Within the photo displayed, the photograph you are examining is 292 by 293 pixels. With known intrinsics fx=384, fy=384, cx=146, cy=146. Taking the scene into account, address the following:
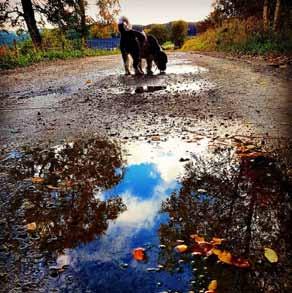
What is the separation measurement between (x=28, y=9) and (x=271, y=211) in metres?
20.0

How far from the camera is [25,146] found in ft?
14.3

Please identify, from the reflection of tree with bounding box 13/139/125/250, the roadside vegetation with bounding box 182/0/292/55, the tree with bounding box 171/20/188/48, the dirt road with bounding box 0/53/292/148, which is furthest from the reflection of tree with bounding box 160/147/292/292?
the tree with bounding box 171/20/188/48

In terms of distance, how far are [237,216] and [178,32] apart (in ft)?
110

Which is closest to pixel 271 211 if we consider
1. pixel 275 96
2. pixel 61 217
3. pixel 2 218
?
pixel 61 217

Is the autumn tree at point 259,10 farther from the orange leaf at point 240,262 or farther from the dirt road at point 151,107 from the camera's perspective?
the orange leaf at point 240,262

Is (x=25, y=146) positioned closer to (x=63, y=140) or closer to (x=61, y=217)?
(x=63, y=140)

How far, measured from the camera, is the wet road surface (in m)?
2.04

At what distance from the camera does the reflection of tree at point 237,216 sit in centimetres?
198

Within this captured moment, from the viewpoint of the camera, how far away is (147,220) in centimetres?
264

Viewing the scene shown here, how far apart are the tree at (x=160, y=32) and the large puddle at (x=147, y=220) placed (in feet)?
108

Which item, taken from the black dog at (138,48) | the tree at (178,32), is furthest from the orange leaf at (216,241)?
the tree at (178,32)

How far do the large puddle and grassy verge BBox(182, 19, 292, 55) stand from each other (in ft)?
35.4

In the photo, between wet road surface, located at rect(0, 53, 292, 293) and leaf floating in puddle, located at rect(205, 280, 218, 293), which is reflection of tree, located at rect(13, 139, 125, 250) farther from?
leaf floating in puddle, located at rect(205, 280, 218, 293)

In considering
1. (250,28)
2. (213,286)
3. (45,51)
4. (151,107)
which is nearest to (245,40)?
(250,28)
